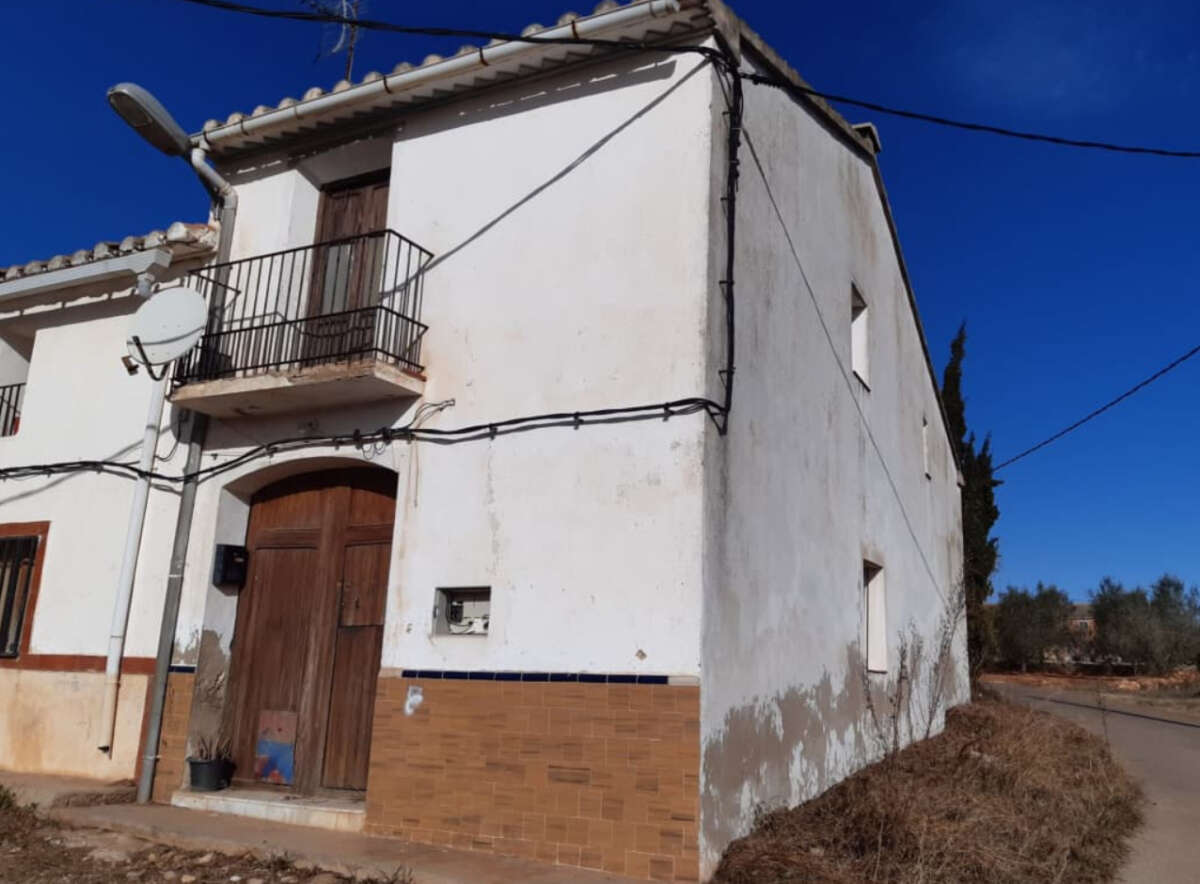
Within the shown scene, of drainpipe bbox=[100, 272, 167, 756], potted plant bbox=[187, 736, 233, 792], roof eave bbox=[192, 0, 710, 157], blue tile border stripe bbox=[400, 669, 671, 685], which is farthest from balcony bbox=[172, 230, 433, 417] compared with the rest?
potted plant bbox=[187, 736, 233, 792]

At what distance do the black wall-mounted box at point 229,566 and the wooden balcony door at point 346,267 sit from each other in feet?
5.60

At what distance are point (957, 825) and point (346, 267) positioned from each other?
6.35 metres

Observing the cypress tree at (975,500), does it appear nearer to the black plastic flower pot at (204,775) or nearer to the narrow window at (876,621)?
the narrow window at (876,621)

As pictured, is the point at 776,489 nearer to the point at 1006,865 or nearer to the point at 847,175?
the point at 1006,865

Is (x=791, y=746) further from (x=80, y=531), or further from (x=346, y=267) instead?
(x=80, y=531)

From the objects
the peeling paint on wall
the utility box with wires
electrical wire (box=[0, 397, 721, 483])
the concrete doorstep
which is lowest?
the concrete doorstep

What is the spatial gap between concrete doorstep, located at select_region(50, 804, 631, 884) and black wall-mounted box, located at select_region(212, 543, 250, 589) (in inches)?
68.3

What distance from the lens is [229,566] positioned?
771 centimetres

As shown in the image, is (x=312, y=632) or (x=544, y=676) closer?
(x=544, y=676)

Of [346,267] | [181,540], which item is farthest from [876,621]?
[181,540]

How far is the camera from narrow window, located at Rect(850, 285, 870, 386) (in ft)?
32.4

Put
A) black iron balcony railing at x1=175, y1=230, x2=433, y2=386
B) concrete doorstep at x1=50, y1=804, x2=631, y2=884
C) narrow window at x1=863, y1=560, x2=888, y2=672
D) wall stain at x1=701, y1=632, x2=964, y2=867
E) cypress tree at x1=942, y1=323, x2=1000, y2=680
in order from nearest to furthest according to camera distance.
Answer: concrete doorstep at x1=50, y1=804, x2=631, y2=884 → wall stain at x1=701, y1=632, x2=964, y2=867 → black iron balcony railing at x1=175, y1=230, x2=433, y2=386 → narrow window at x1=863, y1=560, x2=888, y2=672 → cypress tree at x1=942, y1=323, x2=1000, y2=680

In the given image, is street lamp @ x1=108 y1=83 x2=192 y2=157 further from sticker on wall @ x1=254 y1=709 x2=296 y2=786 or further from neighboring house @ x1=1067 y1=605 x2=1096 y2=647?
neighboring house @ x1=1067 y1=605 x2=1096 y2=647

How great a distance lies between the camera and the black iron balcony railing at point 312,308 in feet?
23.6
